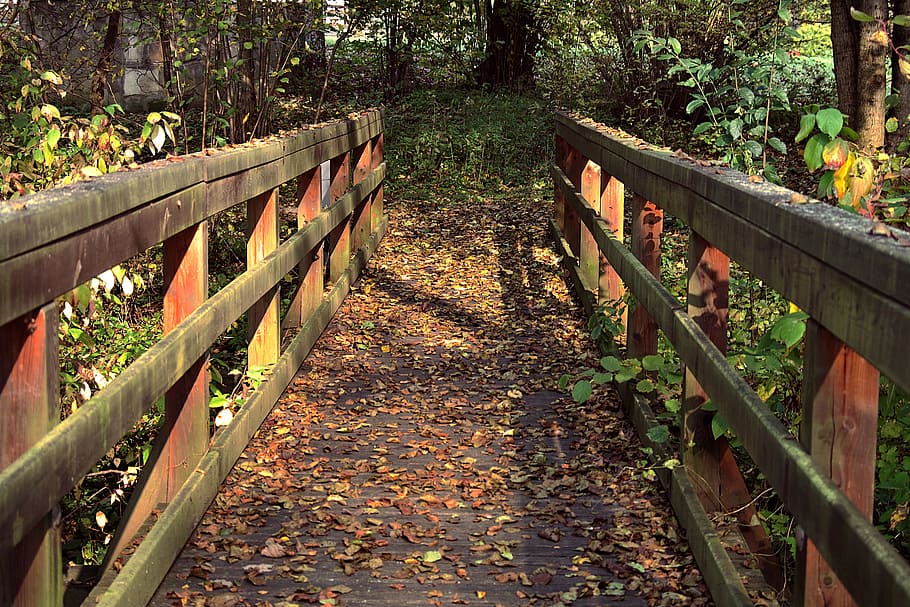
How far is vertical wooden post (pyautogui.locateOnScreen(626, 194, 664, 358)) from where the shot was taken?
5.60m

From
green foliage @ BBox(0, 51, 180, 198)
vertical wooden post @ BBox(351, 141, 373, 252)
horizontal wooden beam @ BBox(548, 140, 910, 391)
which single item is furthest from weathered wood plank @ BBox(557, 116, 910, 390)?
vertical wooden post @ BBox(351, 141, 373, 252)

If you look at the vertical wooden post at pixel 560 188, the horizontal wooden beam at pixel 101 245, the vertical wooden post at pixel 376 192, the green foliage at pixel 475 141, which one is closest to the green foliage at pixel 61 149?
the horizontal wooden beam at pixel 101 245

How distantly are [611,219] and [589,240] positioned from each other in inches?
41.8

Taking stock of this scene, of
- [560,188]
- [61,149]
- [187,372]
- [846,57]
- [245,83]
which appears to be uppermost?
[846,57]

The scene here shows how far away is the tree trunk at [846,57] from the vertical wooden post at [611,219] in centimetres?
641

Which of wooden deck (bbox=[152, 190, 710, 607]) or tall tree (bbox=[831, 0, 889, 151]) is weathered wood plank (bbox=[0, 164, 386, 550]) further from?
tall tree (bbox=[831, 0, 889, 151])

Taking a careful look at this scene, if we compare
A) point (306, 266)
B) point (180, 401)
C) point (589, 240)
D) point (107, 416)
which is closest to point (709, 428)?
point (180, 401)

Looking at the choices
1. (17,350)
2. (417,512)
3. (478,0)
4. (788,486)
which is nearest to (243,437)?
(417,512)

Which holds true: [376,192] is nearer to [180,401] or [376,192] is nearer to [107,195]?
[180,401]

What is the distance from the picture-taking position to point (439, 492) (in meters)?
4.86

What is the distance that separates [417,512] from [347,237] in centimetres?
462

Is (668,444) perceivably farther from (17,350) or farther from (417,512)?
(17,350)

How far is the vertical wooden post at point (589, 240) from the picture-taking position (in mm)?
8266

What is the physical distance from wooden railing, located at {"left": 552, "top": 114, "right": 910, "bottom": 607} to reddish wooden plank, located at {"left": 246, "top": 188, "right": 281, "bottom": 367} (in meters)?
1.78
